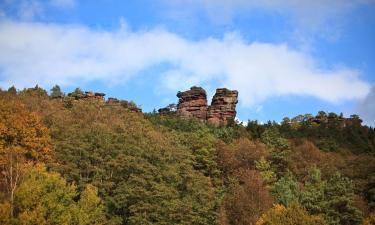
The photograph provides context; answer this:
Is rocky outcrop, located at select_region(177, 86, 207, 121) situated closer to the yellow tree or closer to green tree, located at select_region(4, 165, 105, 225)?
the yellow tree

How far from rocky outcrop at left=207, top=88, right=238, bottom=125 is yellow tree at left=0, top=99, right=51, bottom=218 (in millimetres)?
53515

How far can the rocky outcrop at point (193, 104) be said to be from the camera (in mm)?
107938

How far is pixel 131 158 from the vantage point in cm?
5081

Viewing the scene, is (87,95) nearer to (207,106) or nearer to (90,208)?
(207,106)

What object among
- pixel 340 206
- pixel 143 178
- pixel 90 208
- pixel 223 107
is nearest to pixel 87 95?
pixel 223 107

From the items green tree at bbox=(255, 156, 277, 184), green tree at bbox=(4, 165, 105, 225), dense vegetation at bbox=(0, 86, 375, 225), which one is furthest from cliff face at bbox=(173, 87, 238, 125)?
green tree at bbox=(4, 165, 105, 225)

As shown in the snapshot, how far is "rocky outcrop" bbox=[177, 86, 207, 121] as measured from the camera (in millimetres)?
107938

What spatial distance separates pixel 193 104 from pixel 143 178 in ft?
200

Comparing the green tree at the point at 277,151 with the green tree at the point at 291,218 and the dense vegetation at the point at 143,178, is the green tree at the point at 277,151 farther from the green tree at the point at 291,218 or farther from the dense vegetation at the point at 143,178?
the green tree at the point at 291,218

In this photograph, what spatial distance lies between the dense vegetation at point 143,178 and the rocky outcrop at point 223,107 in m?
32.7

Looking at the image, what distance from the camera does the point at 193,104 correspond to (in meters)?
109

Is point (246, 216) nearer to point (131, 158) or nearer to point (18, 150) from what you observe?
point (131, 158)

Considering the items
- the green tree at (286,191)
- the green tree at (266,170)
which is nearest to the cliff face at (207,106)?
the green tree at (266,170)

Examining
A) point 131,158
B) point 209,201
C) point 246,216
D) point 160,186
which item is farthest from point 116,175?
point 246,216
